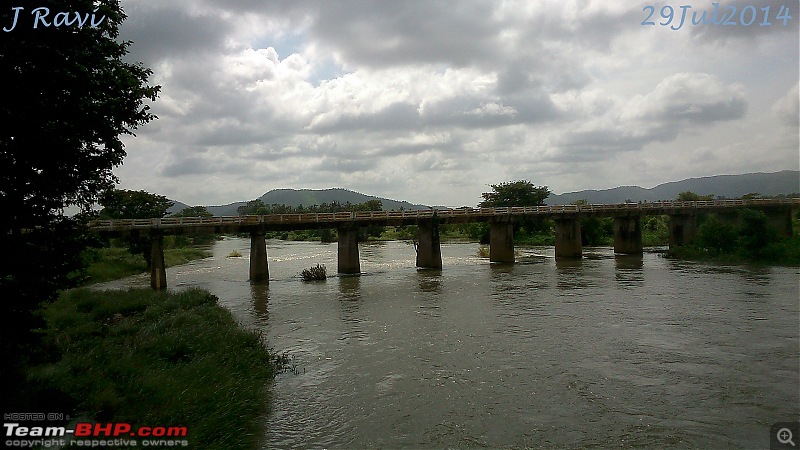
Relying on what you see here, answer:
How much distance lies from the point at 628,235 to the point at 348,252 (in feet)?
118

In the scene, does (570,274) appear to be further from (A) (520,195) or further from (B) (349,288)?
(A) (520,195)

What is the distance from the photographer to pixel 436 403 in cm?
1365

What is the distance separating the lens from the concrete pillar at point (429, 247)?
49781 millimetres

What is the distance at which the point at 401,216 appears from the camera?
161ft

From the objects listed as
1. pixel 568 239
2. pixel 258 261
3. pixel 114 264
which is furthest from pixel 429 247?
pixel 114 264

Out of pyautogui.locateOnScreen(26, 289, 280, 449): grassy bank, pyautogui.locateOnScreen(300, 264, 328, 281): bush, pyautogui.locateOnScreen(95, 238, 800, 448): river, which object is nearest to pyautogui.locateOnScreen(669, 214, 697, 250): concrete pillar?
pyautogui.locateOnScreen(95, 238, 800, 448): river

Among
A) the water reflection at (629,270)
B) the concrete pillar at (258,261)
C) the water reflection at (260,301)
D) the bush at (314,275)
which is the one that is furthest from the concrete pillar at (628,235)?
the water reflection at (260,301)

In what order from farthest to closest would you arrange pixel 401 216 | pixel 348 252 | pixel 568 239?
pixel 568 239 → pixel 401 216 → pixel 348 252

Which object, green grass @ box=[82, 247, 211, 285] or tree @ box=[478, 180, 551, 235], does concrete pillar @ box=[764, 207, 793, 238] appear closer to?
tree @ box=[478, 180, 551, 235]

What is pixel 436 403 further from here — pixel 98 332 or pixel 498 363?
pixel 98 332

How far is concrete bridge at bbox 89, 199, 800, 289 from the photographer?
40219 millimetres

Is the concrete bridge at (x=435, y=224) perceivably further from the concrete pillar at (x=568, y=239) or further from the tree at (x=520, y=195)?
the tree at (x=520, y=195)

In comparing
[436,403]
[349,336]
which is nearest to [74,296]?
[349,336]

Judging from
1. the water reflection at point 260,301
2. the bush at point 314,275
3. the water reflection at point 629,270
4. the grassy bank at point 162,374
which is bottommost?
the water reflection at point 629,270
